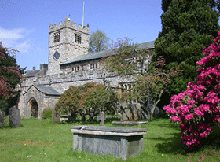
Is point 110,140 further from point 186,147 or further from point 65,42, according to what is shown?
point 65,42

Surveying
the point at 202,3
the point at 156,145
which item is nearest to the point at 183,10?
the point at 202,3

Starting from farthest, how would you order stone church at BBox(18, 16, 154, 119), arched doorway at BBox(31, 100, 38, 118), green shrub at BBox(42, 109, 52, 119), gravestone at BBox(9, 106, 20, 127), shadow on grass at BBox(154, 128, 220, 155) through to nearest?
1. arched doorway at BBox(31, 100, 38, 118)
2. stone church at BBox(18, 16, 154, 119)
3. green shrub at BBox(42, 109, 52, 119)
4. gravestone at BBox(9, 106, 20, 127)
5. shadow on grass at BBox(154, 128, 220, 155)

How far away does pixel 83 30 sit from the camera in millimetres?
39750

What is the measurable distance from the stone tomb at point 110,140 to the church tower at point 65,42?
32031 millimetres

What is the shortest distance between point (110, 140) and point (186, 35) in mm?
9739

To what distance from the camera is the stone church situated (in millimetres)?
22078

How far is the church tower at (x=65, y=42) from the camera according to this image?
37188mm

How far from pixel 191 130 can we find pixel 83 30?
120 ft

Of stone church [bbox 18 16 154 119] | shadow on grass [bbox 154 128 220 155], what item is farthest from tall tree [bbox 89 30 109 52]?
shadow on grass [bbox 154 128 220 155]

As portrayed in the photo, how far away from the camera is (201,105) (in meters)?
5.00

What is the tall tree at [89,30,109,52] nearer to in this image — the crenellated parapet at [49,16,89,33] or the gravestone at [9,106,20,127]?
the crenellated parapet at [49,16,89,33]

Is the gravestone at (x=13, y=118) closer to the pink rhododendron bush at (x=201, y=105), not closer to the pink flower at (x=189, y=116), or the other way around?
the pink rhododendron bush at (x=201, y=105)

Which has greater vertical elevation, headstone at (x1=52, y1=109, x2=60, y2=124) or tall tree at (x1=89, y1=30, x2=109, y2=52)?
tall tree at (x1=89, y1=30, x2=109, y2=52)

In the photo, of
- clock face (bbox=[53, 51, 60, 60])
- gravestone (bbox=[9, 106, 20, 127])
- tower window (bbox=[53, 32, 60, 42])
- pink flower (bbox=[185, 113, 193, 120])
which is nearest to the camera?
pink flower (bbox=[185, 113, 193, 120])
